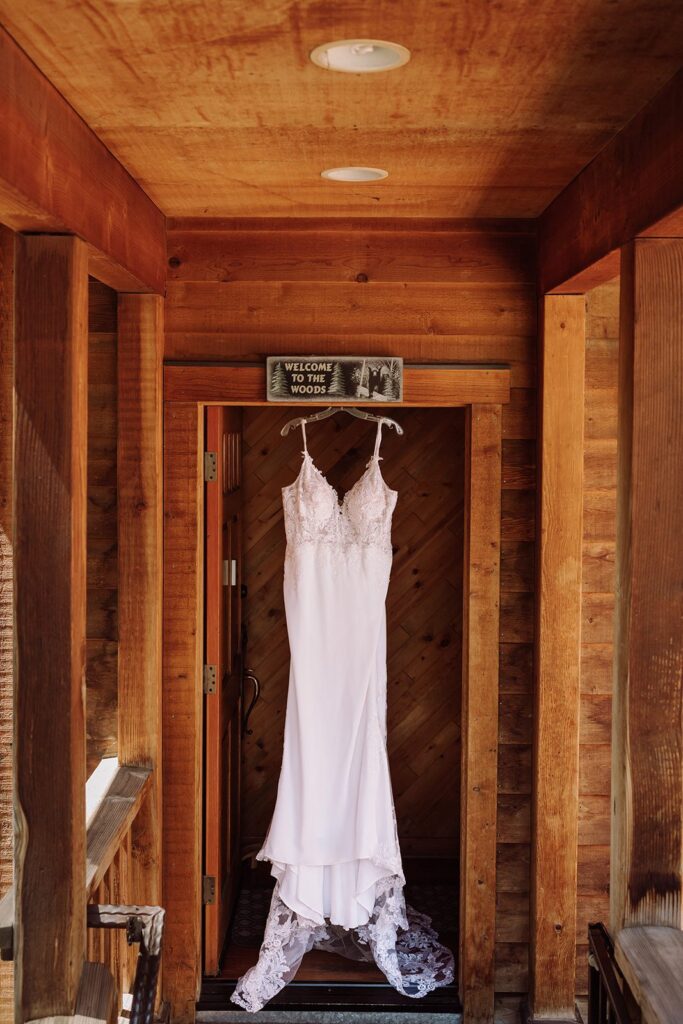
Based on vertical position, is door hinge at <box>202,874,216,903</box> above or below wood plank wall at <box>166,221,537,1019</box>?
below

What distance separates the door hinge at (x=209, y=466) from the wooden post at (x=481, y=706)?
2.94 ft

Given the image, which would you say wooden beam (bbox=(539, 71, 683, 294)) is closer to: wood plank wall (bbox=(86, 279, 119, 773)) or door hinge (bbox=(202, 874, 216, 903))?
wood plank wall (bbox=(86, 279, 119, 773))

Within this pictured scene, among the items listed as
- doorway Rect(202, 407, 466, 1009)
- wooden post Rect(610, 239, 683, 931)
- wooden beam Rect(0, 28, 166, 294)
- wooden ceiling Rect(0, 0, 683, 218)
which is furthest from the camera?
doorway Rect(202, 407, 466, 1009)

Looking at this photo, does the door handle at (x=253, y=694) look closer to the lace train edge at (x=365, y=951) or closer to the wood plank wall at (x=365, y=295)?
the lace train edge at (x=365, y=951)

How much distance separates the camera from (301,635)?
3.80 meters

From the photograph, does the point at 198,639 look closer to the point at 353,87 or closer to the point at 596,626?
the point at 596,626

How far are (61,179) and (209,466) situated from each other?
1.57 metres

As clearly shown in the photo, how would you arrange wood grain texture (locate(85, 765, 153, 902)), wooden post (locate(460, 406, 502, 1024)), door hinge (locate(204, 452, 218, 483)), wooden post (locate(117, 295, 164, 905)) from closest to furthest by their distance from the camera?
wood grain texture (locate(85, 765, 153, 902))
wooden post (locate(117, 295, 164, 905))
wooden post (locate(460, 406, 502, 1024))
door hinge (locate(204, 452, 218, 483))

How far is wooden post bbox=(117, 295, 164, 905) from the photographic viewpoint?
11.3ft

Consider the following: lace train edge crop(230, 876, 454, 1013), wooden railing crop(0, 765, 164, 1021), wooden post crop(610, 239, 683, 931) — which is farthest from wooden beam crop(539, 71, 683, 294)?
lace train edge crop(230, 876, 454, 1013)

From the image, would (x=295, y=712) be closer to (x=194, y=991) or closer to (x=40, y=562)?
(x=194, y=991)

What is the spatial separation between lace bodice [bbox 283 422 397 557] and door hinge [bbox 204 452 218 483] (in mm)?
280

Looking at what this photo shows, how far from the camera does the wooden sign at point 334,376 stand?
3523 mm

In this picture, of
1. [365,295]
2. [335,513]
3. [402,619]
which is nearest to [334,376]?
[365,295]
